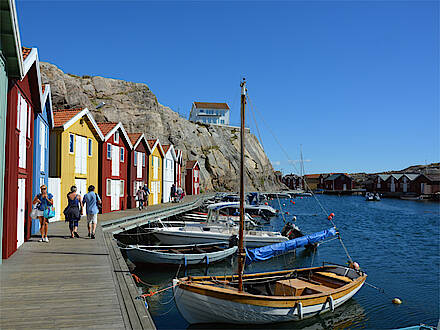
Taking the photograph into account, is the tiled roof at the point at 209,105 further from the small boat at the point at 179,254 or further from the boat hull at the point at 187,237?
the small boat at the point at 179,254

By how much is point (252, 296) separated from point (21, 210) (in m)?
9.62

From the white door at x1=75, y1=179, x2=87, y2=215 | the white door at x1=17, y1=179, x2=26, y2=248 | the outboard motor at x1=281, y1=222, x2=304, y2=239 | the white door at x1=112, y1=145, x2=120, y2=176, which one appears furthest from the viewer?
the white door at x1=112, y1=145, x2=120, y2=176

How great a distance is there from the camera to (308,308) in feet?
41.7

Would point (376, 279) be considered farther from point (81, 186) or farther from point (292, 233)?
point (81, 186)

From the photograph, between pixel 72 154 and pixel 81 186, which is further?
pixel 81 186

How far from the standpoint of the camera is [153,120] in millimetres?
77625

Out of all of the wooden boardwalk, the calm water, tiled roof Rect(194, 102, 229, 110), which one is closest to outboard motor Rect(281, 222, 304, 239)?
the calm water

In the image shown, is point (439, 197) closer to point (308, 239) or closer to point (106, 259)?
point (308, 239)

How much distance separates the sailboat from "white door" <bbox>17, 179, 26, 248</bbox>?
6.69 meters

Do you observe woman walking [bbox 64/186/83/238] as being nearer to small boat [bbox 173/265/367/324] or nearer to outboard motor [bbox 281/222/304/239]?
small boat [bbox 173/265/367/324]

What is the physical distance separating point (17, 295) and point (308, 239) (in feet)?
54.2

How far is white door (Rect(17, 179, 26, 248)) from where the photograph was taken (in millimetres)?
13453

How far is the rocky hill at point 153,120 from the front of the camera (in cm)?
6581

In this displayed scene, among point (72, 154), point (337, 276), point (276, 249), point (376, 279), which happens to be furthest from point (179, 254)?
point (376, 279)
